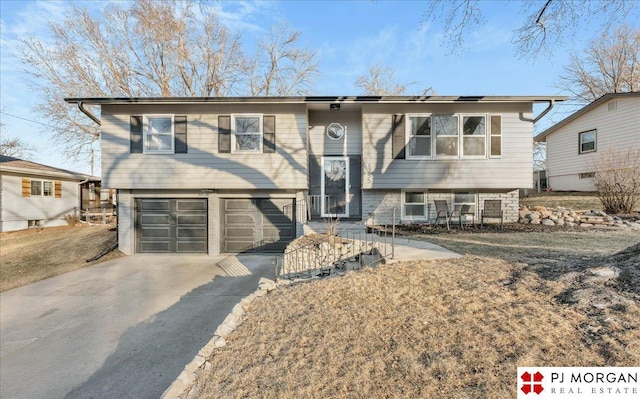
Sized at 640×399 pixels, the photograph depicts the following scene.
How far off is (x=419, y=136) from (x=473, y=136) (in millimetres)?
1778

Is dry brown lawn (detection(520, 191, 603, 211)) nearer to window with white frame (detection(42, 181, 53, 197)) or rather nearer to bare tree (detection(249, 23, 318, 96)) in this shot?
bare tree (detection(249, 23, 318, 96))

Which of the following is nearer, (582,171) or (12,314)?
(12,314)

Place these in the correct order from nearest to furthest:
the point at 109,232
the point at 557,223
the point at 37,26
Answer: the point at 557,223
the point at 109,232
the point at 37,26

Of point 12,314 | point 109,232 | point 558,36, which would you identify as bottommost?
point 12,314

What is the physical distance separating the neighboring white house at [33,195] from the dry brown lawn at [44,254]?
1525mm

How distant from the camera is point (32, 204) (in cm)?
1533

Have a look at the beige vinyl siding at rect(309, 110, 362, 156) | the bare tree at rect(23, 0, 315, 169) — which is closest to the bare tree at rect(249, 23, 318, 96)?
the bare tree at rect(23, 0, 315, 169)

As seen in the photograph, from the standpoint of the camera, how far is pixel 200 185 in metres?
9.30

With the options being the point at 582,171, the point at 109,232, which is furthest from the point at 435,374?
the point at 582,171

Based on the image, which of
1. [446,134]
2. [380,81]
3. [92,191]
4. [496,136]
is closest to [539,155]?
[380,81]

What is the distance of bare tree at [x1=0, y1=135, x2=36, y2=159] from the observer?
85.8ft

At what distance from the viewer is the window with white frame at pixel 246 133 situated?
9297mm

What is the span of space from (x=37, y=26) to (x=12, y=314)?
16565 mm

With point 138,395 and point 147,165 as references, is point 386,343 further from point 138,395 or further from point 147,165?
point 147,165
